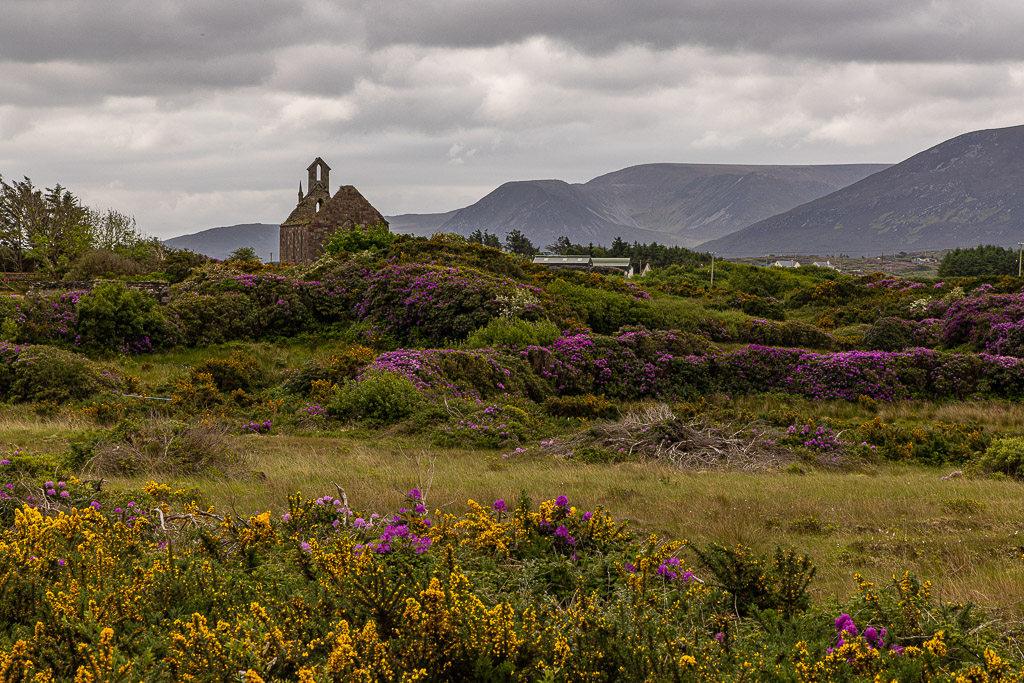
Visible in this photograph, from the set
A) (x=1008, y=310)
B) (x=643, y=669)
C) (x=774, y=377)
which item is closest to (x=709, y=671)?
(x=643, y=669)

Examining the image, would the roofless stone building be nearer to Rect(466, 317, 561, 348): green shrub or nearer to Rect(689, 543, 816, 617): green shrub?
Rect(466, 317, 561, 348): green shrub

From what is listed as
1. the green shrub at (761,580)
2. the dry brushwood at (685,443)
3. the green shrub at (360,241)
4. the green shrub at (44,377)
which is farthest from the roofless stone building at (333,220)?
the green shrub at (761,580)

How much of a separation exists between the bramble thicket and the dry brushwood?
0.21 ft

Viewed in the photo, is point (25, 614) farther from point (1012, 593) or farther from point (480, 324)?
point (480, 324)

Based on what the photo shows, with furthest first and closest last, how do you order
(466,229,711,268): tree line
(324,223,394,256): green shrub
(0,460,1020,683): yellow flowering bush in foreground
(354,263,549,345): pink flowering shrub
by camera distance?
1. (466,229,711,268): tree line
2. (324,223,394,256): green shrub
3. (354,263,549,345): pink flowering shrub
4. (0,460,1020,683): yellow flowering bush in foreground

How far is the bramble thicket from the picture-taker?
3.31 meters

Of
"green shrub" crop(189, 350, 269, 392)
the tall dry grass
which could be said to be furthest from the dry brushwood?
"green shrub" crop(189, 350, 269, 392)

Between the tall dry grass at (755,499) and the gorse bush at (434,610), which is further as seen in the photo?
the tall dry grass at (755,499)

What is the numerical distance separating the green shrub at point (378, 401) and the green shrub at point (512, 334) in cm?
422

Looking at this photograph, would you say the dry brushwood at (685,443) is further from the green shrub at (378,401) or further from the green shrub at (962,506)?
the green shrub at (378,401)

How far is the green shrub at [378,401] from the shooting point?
1316 centimetres

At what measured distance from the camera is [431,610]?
3316 millimetres

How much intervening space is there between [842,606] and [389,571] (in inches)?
110

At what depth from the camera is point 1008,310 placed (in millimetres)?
22016
